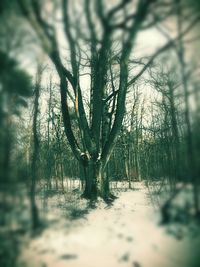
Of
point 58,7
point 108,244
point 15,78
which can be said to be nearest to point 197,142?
point 108,244

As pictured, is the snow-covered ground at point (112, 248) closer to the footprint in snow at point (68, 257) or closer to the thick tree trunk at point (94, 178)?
the footprint in snow at point (68, 257)

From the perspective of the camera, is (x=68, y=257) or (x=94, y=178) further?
(x=94, y=178)

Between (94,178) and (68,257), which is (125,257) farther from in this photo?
(94,178)

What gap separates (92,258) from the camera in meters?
4.25

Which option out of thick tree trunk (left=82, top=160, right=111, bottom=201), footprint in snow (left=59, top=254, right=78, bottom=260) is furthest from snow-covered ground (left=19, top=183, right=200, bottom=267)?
thick tree trunk (left=82, top=160, right=111, bottom=201)

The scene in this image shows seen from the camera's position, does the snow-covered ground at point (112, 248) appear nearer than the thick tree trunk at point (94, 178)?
Yes

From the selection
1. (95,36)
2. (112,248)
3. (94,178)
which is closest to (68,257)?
(112,248)

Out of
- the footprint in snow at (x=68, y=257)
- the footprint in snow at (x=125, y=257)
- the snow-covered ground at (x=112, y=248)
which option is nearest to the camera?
the snow-covered ground at (x=112, y=248)

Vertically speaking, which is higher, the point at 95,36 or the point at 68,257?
the point at 95,36

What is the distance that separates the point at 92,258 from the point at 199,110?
2753 millimetres

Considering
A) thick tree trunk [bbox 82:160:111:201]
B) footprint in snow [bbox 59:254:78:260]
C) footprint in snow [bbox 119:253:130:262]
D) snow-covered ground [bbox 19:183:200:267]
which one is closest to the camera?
snow-covered ground [bbox 19:183:200:267]

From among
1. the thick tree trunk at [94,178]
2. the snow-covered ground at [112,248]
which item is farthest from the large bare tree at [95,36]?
the snow-covered ground at [112,248]

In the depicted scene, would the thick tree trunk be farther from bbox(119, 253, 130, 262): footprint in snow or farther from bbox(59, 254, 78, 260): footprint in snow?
bbox(59, 254, 78, 260): footprint in snow

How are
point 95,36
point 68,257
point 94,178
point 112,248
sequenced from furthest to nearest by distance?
point 94,178 → point 95,36 → point 112,248 → point 68,257
